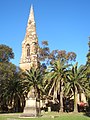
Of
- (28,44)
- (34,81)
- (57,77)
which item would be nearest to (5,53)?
(34,81)

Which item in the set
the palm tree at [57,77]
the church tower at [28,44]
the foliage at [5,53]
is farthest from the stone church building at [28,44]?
the palm tree at [57,77]

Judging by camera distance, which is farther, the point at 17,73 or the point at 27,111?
the point at 17,73

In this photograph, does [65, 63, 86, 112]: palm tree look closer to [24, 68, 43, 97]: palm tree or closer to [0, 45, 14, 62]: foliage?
[24, 68, 43, 97]: palm tree

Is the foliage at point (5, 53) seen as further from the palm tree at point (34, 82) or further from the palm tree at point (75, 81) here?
the palm tree at point (75, 81)

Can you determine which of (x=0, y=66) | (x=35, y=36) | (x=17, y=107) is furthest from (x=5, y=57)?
(x=35, y=36)

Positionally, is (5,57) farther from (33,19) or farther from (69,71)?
(33,19)

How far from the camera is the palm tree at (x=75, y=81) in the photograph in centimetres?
4256

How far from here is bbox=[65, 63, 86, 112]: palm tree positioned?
140ft

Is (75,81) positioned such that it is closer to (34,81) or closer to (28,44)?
(34,81)

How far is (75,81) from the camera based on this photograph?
42.9m

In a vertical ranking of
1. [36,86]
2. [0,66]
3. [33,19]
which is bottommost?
[36,86]

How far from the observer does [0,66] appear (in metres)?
43.7

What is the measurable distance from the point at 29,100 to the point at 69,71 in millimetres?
17911

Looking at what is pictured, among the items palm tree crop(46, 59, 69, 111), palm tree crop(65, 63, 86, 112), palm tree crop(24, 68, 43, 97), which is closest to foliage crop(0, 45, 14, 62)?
palm tree crop(24, 68, 43, 97)
